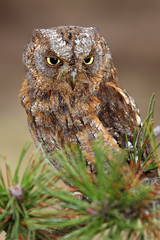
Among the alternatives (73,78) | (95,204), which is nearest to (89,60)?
(73,78)

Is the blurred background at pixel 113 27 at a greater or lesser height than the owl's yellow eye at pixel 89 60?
greater

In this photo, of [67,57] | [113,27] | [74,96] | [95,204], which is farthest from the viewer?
[113,27]

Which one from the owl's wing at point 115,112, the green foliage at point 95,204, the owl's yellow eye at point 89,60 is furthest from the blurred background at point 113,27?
the green foliage at point 95,204

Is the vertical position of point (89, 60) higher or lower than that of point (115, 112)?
higher

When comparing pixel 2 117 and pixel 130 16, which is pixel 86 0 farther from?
pixel 2 117

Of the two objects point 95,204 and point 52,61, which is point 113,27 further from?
point 95,204

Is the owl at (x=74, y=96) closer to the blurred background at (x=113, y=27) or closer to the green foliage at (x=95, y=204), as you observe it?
the green foliage at (x=95, y=204)

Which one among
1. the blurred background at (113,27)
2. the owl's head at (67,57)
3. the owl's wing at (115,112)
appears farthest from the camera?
the blurred background at (113,27)
